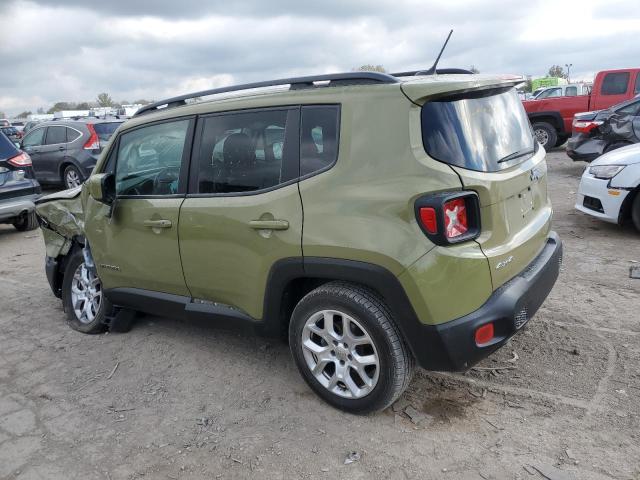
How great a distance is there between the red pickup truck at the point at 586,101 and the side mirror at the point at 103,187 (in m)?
12.5

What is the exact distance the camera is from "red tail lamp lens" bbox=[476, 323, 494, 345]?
267cm

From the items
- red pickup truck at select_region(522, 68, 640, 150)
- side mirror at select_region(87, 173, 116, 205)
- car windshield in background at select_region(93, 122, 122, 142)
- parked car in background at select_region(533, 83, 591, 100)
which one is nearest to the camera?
side mirror at select_region(87, 173, 116, 205)

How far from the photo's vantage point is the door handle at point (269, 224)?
118 inches

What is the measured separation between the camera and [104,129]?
11.8m

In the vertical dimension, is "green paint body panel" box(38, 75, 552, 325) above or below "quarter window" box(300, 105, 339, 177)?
below

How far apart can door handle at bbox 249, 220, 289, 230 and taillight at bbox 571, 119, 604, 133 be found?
8930mm

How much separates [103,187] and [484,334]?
9.02 feet

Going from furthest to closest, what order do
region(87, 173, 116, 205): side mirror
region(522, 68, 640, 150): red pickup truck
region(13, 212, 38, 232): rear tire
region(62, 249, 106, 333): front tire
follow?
region(522, 68, 640, 150): red pickup truck, region(13, 212, 38, 232): rear tire, region(62, 249, 106, 333): front tire, region(87, 173, 116, 205): side mirror

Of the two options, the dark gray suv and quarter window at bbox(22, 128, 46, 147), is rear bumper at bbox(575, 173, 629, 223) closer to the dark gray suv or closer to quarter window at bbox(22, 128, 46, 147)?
the dark gray suv

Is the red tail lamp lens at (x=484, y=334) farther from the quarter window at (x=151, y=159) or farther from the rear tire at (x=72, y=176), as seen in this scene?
the rear tire at (x=72, y=176)

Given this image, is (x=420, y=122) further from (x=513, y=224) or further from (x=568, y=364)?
(x=568, y=364)

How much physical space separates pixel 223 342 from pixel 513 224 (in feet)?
7.48

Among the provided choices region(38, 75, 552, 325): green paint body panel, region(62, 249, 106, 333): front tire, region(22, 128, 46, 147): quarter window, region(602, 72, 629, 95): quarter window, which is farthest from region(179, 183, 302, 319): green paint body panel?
region(602, 72, 629, 95): quarter window

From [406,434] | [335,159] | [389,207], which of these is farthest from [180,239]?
[406,434]
